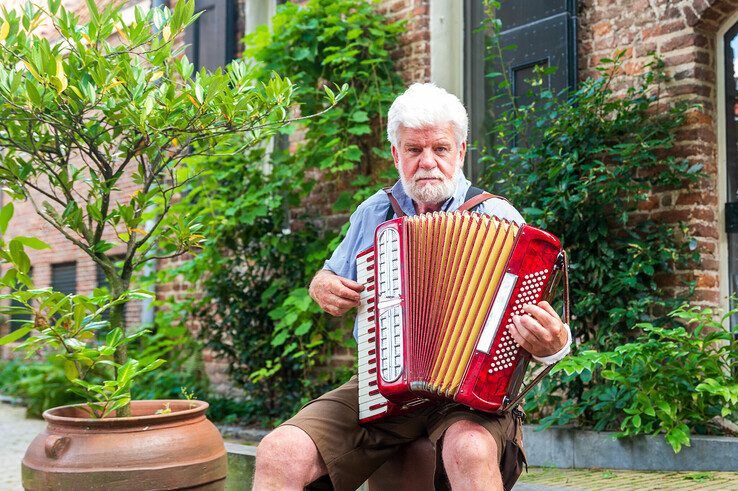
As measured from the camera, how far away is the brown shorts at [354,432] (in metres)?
2.57

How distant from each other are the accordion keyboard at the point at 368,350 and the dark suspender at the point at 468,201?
217mm

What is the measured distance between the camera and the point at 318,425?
259 centimetres

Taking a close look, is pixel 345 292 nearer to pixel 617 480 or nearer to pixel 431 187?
pixel 431 187

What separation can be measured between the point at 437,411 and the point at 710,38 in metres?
3.01

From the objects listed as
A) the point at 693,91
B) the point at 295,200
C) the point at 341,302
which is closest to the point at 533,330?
the point at 341,302

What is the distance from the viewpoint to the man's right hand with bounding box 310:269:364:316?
2643mm

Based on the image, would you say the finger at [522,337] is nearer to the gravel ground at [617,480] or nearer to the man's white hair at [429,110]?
the man's white hair at [429,110]

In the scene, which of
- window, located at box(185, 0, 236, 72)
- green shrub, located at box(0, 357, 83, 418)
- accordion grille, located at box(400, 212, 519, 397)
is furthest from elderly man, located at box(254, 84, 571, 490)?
green shrub, located at box(0, 357, 83, 418)

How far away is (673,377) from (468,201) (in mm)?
2004

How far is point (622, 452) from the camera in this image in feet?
13.9

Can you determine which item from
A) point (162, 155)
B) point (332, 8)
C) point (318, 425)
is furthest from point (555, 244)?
point (332, 8)

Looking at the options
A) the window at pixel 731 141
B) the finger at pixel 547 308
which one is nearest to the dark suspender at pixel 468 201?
the finger at pixel 547 308

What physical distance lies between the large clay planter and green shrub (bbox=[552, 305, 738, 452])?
183 centimetres

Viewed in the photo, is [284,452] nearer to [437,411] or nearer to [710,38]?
[437,411]
